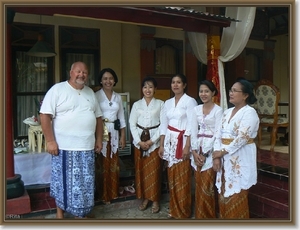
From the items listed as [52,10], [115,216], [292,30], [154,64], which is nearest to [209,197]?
[115,216]

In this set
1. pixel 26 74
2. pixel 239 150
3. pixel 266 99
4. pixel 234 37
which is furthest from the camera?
pixel 26 74

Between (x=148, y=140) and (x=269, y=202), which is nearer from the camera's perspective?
(x=269, y=202)

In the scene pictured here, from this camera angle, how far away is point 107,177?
3.64 metres

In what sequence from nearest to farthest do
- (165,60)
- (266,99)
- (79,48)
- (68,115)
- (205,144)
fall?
(68,115) < (205,144) < (266,99) < (79,48) < (165,60)

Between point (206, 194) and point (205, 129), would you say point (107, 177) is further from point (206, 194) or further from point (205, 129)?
point (205, 129)

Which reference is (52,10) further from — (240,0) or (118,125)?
(240,0)

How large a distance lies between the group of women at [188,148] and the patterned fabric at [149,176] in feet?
0.04

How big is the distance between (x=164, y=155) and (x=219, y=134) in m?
0.79

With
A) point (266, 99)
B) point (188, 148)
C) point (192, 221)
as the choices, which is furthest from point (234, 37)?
point (192, 221)

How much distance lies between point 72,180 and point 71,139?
1.38ft

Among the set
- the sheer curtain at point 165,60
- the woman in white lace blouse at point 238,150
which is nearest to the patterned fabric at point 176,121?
the woman in white lace blouse at point 238,150

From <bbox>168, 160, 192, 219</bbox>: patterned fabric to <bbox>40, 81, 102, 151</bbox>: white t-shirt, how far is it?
1051 mm

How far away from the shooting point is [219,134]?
113 inches

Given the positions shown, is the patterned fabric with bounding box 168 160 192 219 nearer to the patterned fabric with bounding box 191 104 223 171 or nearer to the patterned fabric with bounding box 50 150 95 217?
the patterned fabric with bounding box 191 104 223 171
